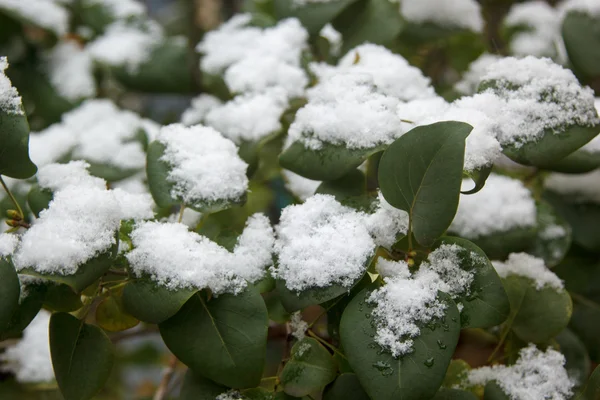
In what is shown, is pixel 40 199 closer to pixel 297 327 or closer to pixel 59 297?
pixel 59 297

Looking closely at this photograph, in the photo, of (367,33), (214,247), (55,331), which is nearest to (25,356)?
(55,331)

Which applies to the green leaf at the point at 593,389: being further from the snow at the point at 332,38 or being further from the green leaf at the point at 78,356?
the snow at the point at 332,38

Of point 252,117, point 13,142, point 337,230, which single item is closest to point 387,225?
point 337,230

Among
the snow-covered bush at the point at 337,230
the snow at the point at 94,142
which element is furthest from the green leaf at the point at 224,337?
the snow at the point at 94,142

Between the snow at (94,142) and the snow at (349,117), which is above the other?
the snow at (349,117)

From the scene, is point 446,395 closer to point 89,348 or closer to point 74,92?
point 89,348
